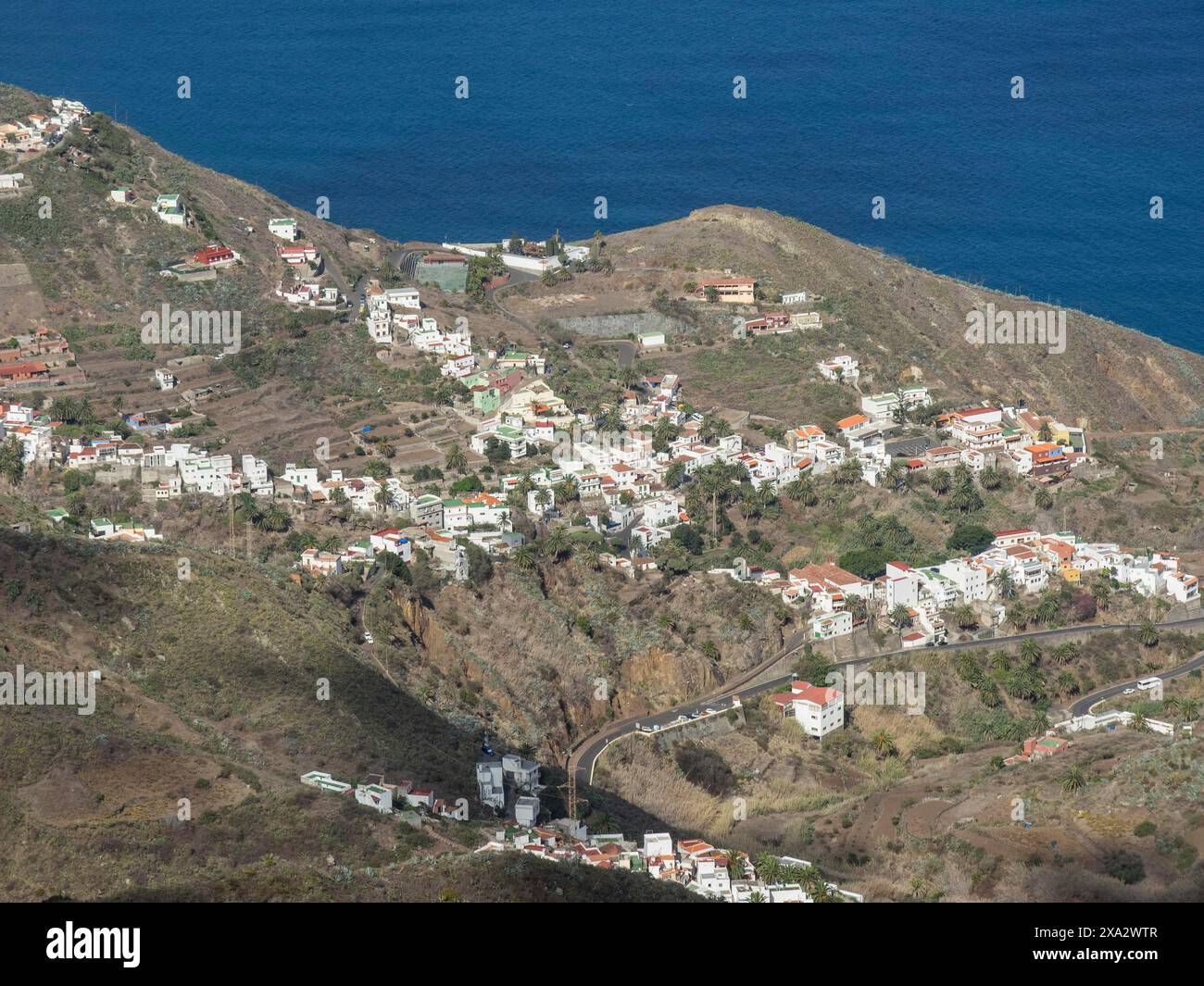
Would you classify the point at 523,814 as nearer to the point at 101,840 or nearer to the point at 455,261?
the point at 101,840

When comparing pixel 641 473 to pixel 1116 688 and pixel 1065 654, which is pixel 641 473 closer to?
pixel 1065 654

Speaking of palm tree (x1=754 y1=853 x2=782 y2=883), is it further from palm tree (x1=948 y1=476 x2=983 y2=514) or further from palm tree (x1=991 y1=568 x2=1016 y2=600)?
palm tree (x1=948 y1=476 x2=983 y2=514)

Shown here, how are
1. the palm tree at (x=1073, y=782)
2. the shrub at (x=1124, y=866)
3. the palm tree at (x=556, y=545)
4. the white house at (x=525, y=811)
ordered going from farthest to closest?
1. the palm tree at (x=556, y=545)
2. the palm tree at (x=1073, y=782)
3. the white house at (x=525, y=811)
4. the shrub at (x=1124, y=866)

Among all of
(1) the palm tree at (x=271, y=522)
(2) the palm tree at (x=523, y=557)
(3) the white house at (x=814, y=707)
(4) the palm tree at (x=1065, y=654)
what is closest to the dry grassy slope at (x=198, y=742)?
(1) the palm tree at (x=271, y=522)

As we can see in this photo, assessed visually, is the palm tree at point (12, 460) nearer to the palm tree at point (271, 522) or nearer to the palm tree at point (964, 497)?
the palm tree at point (271, 522)

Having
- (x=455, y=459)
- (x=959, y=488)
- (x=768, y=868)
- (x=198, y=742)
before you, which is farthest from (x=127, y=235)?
(x=768, y=868)

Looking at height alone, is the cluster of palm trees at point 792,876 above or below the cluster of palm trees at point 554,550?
below

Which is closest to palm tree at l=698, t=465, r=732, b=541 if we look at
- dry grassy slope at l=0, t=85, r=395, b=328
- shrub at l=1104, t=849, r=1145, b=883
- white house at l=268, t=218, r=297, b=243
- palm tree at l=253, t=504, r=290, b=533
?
palm tree at l=253, t=504, r=290, b=533
